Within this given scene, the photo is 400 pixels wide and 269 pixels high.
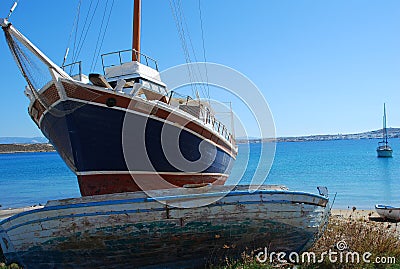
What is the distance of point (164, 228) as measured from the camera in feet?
19.5

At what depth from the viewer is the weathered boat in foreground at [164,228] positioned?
5914 mm

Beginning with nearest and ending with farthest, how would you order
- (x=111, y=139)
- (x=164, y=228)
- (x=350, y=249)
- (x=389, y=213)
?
1. (x=164, y=228)
2. (x=350, y=249)
3. (x=111, y=139)
4. (x=389, y=213)

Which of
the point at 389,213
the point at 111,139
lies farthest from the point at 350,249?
the point at 389,213

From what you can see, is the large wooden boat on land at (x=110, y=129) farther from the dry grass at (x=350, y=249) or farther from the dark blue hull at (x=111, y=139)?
the dry grass at (x=350, y=249)

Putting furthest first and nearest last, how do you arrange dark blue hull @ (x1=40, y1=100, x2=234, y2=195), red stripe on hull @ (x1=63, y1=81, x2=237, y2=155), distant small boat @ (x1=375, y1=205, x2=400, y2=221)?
1. distant small boat @ (x1=375, y1=205, x2=400, y2=221)
2. dark blue hull @ (x1=40, y1=100, x2=234, y2=195)
3. red stripe on hull @ (x1=63, y1=81, x2=237, y2=155)

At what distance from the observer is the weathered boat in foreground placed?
233 inches

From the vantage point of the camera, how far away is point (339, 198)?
26328 mm

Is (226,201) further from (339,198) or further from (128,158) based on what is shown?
(339,198)

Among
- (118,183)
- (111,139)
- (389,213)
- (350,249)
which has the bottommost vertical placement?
(389,213)

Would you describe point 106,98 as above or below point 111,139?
above

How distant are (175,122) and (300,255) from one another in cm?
504

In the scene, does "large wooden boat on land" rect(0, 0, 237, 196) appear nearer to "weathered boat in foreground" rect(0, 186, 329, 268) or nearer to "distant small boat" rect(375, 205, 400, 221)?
"weathered boat in foreground" rect(0, 186, 329, 268)

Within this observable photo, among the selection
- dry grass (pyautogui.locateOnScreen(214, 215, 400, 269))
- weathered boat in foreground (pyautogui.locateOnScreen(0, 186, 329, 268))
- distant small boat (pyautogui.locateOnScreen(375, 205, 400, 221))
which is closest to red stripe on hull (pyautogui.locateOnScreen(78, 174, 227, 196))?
weathered boat in foreground (pyautogui.locateOnScreen(0, 186, 329, 268))

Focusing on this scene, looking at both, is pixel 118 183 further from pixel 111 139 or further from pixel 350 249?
pixel 350 249
